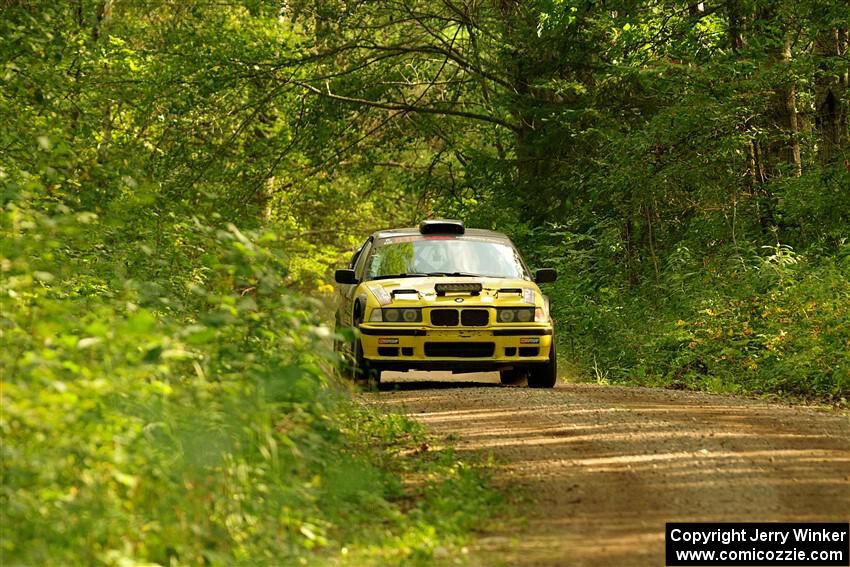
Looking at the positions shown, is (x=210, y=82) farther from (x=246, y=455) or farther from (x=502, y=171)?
(x=246, y=455)

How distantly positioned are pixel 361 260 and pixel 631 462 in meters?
7.47

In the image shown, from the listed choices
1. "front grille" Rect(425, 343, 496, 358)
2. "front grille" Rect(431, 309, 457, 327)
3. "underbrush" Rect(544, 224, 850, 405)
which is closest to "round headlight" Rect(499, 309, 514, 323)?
"front grille" Rect(425, 343, 496, 358)

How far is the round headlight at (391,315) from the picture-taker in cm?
1391

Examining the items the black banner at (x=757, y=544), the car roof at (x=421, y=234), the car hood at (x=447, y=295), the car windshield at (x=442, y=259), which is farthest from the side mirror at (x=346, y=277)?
the black banner at (x=757, y=544)

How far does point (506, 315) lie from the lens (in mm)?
14078

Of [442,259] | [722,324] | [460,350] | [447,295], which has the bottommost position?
[460,350]

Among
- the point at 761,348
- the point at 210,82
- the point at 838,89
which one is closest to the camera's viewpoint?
the point at 761,348

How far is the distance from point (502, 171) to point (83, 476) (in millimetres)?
22835

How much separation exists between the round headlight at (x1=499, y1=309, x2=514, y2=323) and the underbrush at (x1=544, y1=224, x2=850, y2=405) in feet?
10.4

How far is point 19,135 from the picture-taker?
564 inches

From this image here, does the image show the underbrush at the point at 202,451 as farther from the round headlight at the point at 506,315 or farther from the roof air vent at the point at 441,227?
the roof air vent at the point at 441,227

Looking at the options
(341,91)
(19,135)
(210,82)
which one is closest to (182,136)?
(210,82)

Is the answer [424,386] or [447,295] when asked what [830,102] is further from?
[447,295]

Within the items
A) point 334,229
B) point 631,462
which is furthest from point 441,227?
point 334,229
